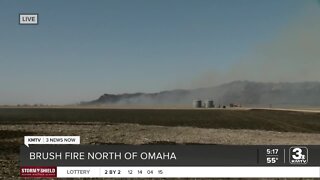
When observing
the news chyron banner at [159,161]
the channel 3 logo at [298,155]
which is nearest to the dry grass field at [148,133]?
the news chyron banner at [159,161]

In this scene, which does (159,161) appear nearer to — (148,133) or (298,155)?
(298,155)

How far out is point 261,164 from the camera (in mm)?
10172

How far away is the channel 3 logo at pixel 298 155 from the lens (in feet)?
33.8

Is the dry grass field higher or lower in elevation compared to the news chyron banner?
lower

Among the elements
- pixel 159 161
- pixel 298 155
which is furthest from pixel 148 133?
pixel 298 155

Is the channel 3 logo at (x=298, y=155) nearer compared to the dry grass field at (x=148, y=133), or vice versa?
the channel 3 logo at (x=298, y=155)

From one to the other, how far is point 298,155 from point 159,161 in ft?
11.8

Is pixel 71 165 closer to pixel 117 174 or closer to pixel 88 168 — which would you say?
pixel 88 168

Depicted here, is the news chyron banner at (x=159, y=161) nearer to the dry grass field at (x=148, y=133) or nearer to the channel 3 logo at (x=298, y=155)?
the channel 3 logo at (x=298, y=155)

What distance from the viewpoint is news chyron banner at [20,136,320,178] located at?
980 centimetres

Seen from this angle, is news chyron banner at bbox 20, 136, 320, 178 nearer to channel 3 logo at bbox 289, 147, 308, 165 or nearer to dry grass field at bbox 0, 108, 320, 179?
channel 3 logo at bbox 289, 147, 308, 165

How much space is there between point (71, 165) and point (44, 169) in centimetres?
64

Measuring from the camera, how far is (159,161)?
392 inches

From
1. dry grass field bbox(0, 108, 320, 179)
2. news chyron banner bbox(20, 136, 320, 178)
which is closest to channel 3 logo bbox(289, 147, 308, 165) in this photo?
news chyron banner bbox(20, 136, 320, 178)
